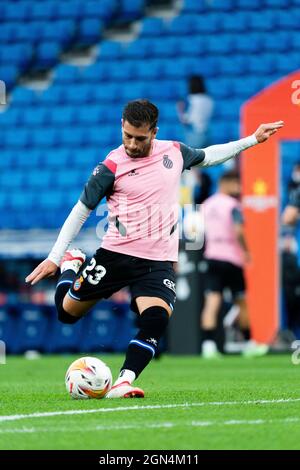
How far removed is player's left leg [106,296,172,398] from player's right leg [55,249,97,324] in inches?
20.8

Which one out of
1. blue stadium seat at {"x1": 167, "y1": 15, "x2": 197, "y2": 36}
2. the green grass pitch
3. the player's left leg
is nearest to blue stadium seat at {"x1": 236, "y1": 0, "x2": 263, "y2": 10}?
blue stadium seat at {"x1": 167, "y1": 15, "x2": 197, "y2": 36}

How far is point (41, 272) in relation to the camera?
6.32 m

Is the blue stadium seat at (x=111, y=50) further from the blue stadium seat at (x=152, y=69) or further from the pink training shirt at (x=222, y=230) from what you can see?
the pink training shirt at (x=222, y=230)

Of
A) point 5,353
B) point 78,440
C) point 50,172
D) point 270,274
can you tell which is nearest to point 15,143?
point 50,172

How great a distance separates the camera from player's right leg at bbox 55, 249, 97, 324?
22.5 feet

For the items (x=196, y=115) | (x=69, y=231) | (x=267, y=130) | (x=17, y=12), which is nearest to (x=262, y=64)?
(x=196, y=115)

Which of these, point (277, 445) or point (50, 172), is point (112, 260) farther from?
point (50, 172)

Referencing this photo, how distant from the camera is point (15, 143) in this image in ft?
66.7

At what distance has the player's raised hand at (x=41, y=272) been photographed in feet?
20.6

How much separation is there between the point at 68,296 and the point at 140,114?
1243mm

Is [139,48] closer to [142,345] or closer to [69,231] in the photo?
[69,231]

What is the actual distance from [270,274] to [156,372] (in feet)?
14.8

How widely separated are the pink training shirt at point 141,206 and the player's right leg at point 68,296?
1.41 ft

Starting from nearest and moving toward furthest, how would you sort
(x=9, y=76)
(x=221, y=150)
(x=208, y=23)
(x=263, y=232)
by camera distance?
1. (x=221, y=150)
2. (x=263, y=232)
3. (x=208, y=23)
4. (x=9, y=76)
